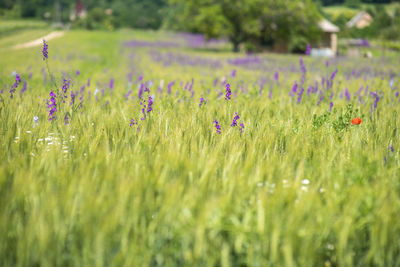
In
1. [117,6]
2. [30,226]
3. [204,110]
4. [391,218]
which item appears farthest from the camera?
[117,6]

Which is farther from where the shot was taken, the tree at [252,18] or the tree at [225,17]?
the tree at [252,18]

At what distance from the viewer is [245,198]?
1845 mm

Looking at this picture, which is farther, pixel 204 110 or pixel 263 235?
pixel 204 110

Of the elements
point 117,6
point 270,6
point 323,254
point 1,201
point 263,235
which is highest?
point 117,6

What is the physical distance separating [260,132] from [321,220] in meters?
1.31

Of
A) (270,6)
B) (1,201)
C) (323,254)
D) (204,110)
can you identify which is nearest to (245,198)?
(323,254)

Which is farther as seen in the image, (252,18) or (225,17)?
(252,18)

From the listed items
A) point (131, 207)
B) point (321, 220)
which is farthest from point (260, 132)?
point (131, 207)

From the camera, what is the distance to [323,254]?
5.32 feet

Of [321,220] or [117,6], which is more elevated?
[117,6]

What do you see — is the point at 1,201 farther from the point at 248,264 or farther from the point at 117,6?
the point at 117,6

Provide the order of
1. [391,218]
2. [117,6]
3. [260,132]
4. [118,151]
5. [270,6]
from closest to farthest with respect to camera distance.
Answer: [391,218] < [118,151] < [260,132] < [270,6] < [117,6]

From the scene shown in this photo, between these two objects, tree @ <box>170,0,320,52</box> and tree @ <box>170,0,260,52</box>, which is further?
tree @ <box>170,0,320,52</box>

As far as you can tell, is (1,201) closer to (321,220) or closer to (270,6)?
(321,220)
